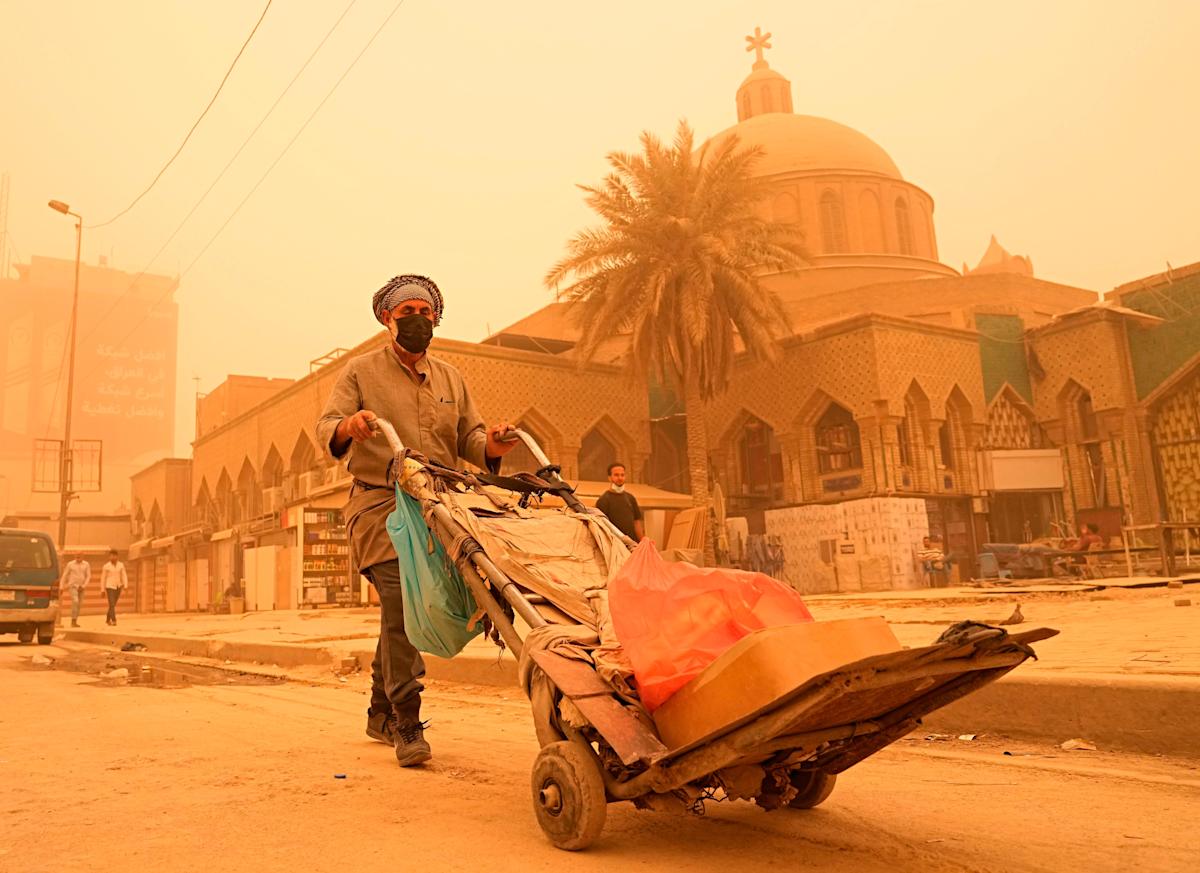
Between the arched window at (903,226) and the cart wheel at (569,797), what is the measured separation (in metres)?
41.1

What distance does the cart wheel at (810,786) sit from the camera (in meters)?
2.56

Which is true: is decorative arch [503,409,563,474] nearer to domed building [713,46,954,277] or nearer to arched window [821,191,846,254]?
domed building [713,46,954,277]

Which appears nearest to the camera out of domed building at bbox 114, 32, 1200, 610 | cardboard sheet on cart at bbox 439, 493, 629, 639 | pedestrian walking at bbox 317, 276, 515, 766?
cardboard sheet on cart at bbox 439, 493, 629, 639

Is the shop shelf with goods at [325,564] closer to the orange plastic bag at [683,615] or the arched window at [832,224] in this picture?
the orange plastic bag at [683,615]

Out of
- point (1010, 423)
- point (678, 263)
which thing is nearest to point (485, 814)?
point (678, 263)

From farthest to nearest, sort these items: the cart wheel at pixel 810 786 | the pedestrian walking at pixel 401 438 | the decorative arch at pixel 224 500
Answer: the decorative arch at pixel 224 500
the pedestrian walking at pixel 401 438
the cart wheel at pixel 810 786

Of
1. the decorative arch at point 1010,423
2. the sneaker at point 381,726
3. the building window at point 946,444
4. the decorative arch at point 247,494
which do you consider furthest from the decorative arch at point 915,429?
the sneaker at point 381,726

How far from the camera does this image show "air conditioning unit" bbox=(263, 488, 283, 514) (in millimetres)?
28531

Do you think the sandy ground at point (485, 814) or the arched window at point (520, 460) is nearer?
the sandy ground at point (485, 814)

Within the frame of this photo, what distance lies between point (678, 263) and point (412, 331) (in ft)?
67.4

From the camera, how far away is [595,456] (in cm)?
3056

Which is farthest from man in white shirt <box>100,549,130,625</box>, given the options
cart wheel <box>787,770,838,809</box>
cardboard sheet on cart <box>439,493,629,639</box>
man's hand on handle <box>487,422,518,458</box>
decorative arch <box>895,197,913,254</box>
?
decorative arch <box>895,197,913,254</box>

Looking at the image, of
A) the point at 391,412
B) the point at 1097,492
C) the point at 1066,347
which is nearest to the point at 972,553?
the point at 1097,492

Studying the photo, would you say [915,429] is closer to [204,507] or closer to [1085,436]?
[1085,436]
